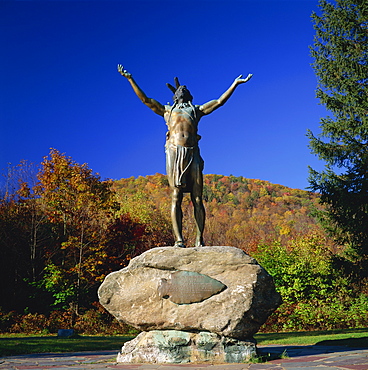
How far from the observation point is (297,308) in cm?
1648

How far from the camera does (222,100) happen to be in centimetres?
716

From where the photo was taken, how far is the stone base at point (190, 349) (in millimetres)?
5629

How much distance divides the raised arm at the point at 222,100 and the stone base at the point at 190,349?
3.61 m

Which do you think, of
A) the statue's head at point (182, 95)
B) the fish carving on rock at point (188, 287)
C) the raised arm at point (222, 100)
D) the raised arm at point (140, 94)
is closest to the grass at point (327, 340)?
the fish carving on rock at point (188, 287)

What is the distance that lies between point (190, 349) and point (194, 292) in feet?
2.49

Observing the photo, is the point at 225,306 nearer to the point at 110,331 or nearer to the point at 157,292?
the point at 157,292

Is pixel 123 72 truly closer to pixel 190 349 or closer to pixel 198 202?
pixel 198 202

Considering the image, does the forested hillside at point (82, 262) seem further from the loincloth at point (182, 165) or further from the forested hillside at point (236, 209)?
the loincloth at point (182, 165)

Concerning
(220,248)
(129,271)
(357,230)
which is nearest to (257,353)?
(220,248)

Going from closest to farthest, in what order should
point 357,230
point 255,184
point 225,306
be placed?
point 225,306
point 357,230
point 255,184

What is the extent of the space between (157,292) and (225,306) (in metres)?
0.97

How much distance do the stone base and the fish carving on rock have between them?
1.57ft

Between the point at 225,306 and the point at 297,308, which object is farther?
the point at 297,308

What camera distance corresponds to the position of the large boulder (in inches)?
226
